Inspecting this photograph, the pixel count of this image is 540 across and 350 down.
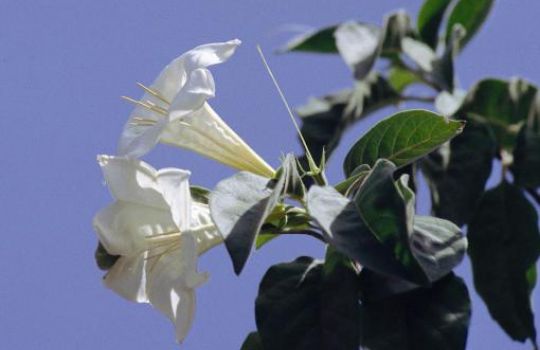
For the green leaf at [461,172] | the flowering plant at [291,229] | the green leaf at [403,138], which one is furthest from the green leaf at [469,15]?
the green leaf at [403,138]

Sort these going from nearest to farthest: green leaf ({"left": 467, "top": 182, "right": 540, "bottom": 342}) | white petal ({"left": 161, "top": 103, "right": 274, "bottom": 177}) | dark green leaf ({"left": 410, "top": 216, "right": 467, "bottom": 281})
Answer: dark green leaf ({"left": 410, "top": 216, "right": 467, "bottom": 281})
white petal ({"left": 161, "top": 103, "right": 274, "bottom": 177})
green leaf ({"left": 467, "top": 182, "right": 540, "bottom": 342})

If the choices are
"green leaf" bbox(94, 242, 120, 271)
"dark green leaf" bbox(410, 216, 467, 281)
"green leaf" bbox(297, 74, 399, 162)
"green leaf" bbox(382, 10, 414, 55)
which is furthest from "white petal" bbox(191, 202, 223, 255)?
"green leaf" bbox(382, 10, 414, 55)

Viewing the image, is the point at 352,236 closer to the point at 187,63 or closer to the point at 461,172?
the point at 187,63

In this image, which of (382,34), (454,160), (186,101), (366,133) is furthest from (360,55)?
(186,101)

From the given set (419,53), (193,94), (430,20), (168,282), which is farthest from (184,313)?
(430,20)

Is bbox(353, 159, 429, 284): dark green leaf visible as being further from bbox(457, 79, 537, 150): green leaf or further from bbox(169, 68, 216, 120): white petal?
bbox(457, 79, 537, 150): green leaf

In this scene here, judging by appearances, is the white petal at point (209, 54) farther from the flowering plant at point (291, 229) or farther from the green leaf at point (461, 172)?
the green leaf at point (461, 172)
